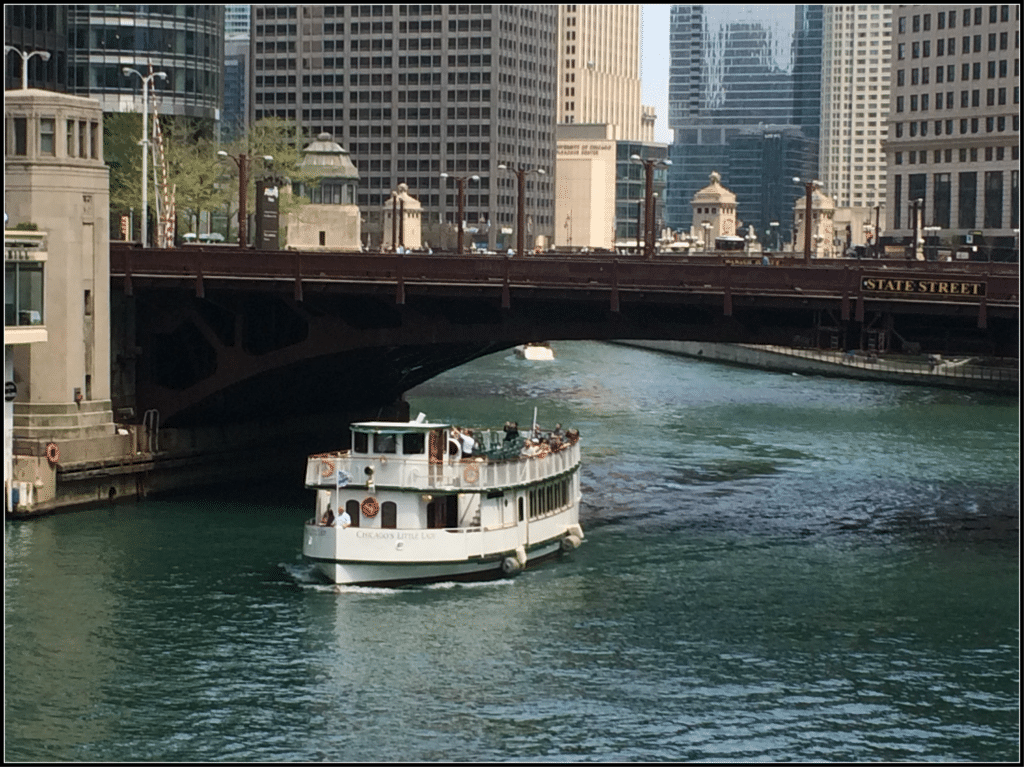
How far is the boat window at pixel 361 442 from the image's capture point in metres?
63.3

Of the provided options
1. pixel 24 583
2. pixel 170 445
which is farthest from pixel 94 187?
pixel 24 583

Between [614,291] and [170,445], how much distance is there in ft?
69.5

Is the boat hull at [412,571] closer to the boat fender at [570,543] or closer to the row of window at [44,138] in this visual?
the boat fender at [570,543]

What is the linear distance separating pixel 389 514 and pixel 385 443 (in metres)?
2.22

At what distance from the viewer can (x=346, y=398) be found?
319ft

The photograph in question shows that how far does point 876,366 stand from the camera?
508 feet

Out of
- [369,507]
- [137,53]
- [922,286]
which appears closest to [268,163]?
[137,53]

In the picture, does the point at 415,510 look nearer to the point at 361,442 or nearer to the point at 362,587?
the point at 361,442

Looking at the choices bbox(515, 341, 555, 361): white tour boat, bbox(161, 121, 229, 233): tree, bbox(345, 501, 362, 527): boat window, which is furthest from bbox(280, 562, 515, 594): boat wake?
bbox(515, 341, 555, 361): white tour boat

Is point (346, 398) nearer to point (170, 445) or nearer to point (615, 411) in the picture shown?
point (170, 445)

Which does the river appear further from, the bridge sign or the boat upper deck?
the bridge sign

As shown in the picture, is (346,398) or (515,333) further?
(346,398)

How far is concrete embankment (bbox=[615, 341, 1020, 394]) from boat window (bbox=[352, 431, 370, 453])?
7663cm

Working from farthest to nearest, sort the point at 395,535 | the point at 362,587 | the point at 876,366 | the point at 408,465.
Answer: the point at 876,366, the point at 408,465, the point at 395,535, the point at 362,587
